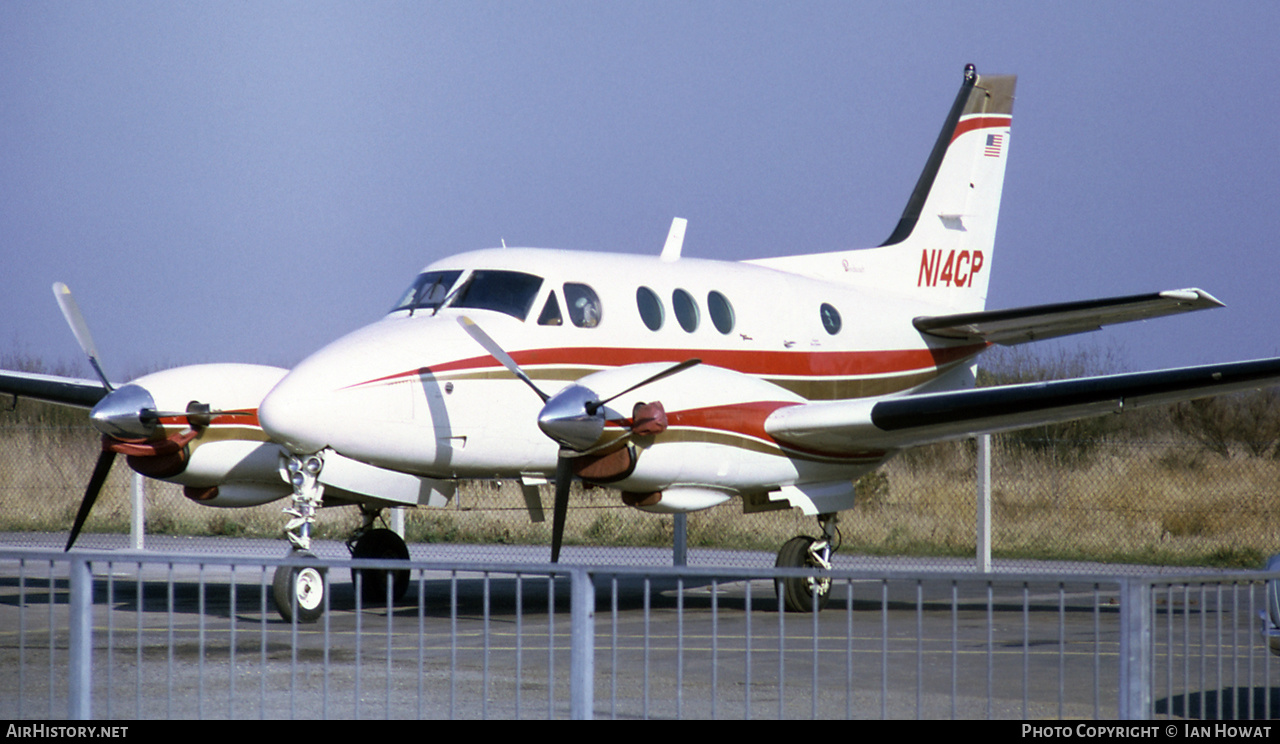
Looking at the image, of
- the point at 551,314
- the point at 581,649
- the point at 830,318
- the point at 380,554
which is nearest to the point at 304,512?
the point at 380,554

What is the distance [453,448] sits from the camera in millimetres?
11117

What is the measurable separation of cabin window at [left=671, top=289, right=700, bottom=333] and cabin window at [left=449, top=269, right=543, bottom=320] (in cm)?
156

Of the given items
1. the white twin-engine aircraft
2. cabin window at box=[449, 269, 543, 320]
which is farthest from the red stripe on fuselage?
cabin window at box=[449, 269, 543, 320]

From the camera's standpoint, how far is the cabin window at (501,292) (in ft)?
38.0

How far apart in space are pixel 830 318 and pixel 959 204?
11.2 feet

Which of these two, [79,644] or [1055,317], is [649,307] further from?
[79,644]

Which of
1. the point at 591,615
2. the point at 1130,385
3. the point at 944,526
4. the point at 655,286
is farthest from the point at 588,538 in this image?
the point at 591,615

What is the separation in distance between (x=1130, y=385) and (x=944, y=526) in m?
10.0

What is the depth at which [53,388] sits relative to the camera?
44.9 feet

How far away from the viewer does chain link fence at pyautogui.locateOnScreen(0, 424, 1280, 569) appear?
19547 millimetres

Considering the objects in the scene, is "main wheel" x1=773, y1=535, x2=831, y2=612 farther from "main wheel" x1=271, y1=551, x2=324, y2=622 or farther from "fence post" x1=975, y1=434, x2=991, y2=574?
"main wheel" x1=271, y1=551, x2=324, y2=622

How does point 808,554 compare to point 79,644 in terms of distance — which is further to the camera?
point 808,554

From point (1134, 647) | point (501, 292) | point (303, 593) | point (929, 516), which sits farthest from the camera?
point (929, 516)
